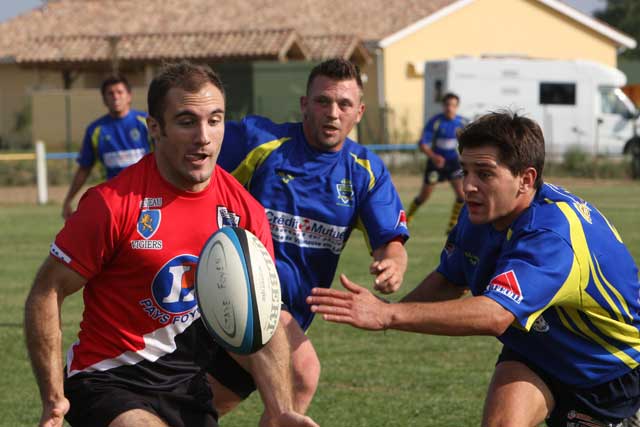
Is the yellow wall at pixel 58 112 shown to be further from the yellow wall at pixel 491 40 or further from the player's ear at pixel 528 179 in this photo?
the player's ear at pixel 528 179

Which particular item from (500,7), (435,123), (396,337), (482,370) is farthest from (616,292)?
(500,7)

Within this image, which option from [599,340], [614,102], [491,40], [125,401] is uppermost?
[491,40]

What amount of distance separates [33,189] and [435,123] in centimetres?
1211

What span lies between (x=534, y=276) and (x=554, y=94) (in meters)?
33.0

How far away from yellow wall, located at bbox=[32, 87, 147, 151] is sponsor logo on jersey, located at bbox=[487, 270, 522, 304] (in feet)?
108

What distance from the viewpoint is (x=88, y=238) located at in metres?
4.48

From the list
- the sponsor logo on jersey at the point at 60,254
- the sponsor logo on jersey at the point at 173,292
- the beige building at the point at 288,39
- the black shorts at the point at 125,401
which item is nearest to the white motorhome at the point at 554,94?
the beige building at the point at 288,39

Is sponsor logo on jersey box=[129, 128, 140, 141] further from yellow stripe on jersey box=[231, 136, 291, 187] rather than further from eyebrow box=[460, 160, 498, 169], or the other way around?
eyebrow box=[460, 160, 498, 169]

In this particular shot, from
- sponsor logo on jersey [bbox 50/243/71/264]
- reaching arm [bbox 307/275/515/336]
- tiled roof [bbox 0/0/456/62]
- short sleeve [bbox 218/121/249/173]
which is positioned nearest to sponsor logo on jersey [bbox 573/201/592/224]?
reaching arm [bbox 307/275/515/336]

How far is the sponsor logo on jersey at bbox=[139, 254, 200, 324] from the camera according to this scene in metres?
4.72

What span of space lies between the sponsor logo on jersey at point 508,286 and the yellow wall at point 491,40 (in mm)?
37413

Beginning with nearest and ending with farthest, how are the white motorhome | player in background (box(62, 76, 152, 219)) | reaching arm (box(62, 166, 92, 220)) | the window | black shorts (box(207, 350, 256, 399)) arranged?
1. black shorts (box(207, 350, 256, 399))
2. reaching arm (box(62, 166, 92, 220))
3. player in background (box(62, 76, 152, 219))
4. the white motorhome
5. the window

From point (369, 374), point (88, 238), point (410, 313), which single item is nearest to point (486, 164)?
point (410, 313)

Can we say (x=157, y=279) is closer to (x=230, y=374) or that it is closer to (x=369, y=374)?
(x=230, y=374)
